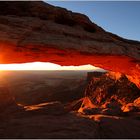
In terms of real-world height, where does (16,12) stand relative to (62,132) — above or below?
above

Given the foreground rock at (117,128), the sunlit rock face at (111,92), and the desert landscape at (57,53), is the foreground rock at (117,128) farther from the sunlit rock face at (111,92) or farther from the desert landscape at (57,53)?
the sunlit rock face at (111,92)

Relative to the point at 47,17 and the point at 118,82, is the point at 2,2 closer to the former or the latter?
the point at 47,17

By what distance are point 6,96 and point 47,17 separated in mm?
6676

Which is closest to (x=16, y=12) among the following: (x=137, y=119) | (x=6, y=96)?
(x=6, y=96)

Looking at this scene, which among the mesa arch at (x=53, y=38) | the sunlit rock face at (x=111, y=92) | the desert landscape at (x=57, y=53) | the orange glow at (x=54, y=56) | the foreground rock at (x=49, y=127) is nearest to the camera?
the foreground rock at (x=49, y=127)

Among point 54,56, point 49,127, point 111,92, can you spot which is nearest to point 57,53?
point 54,56

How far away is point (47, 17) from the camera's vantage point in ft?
42.8

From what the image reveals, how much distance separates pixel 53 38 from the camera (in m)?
12.0

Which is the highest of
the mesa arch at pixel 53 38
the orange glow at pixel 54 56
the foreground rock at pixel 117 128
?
the mesa arch at pixel 53 38

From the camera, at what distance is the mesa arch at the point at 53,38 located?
1130 cm

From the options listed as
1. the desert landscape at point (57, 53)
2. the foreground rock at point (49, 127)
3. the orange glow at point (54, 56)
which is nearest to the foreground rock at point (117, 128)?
the desert landscape at point (57, 53)

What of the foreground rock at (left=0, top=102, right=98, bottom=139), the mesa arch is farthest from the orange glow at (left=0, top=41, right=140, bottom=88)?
the foreground rock at (left=0, top=102, right=98, bottom=139)

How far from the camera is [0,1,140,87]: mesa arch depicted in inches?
445

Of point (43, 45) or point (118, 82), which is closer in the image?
point (43, 45)
